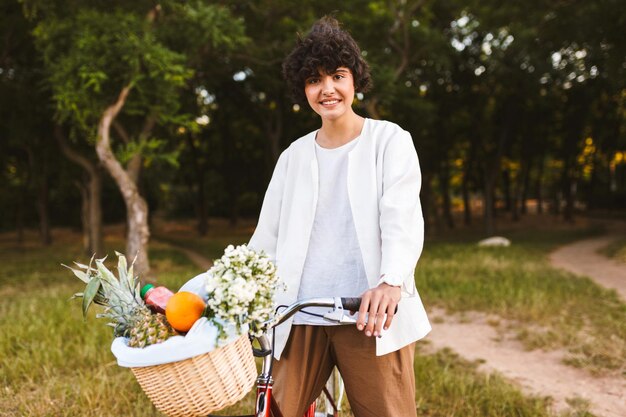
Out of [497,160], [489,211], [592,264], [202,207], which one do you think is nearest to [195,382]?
[592,264]

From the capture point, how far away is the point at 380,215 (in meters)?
1.99

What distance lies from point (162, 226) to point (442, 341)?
27762 millimetres

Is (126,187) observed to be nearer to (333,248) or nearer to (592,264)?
(333,248)

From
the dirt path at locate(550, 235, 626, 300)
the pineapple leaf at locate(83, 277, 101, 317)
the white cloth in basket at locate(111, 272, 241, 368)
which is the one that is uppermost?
the pineapple leaf at locate(83, 277, 101, 317)

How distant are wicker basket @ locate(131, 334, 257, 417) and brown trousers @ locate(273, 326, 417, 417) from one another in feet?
1.74

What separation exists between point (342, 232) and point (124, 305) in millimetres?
831

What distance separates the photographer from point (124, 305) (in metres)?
1.61

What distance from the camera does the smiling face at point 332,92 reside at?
2.06 meters

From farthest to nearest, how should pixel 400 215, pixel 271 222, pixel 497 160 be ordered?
pixel 497 160 < pixel 271 222 < pixel 400 215

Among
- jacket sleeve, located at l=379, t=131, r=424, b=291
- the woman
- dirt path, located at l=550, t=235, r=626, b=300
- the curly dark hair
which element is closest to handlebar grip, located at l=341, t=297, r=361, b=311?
jacket sleeve, located at l=379, t=131, r=424, b=291

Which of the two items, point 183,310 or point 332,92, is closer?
point 183,310

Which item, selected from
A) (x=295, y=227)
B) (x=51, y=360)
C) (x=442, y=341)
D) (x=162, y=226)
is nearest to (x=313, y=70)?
(x=295, y=227)

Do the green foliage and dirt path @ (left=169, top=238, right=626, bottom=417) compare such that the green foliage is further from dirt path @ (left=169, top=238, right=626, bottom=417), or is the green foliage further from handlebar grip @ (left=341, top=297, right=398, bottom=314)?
handlebar grip @ (left=341, top=297, right=398, bottom=314)

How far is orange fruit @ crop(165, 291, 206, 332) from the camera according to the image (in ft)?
5.15
